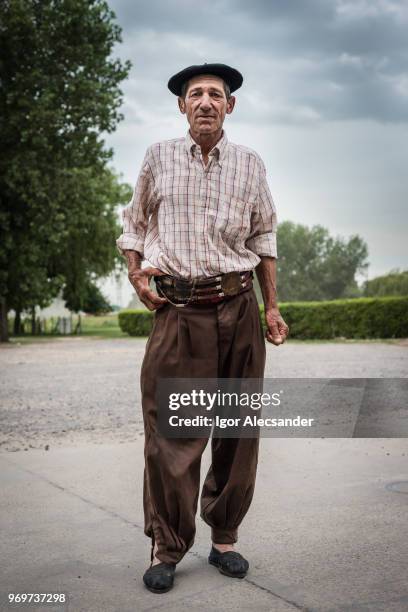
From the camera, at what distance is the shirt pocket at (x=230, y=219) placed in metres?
3.06

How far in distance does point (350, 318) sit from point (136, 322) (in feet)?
39.9

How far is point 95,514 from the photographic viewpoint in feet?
13.0

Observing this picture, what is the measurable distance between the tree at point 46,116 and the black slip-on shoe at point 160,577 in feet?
76.9

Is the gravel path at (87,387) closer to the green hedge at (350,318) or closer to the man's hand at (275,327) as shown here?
Answer: the man's hand at (275,327)

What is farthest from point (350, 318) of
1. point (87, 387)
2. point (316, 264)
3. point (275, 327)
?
point (316, 264)

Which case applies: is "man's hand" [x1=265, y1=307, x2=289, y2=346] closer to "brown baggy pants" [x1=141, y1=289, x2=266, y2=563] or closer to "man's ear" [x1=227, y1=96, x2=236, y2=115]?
"brown baggy pants" [x1=141, y1=289, x2=266, y2=563]

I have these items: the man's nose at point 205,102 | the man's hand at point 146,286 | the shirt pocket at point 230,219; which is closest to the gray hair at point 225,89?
the man's nose at point 205,102

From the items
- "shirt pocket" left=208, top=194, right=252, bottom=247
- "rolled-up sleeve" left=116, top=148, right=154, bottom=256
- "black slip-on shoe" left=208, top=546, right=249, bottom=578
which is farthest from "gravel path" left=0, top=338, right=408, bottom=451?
"shirt pocket" left=208, top=194, right=252, bottom=247

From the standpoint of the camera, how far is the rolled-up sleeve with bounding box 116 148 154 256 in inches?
126

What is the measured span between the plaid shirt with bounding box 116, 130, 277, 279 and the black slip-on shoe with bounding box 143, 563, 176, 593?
123 cm

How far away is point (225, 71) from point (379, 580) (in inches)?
89.3

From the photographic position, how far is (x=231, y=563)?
3.05 m

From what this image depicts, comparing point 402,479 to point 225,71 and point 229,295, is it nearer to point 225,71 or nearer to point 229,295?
point 229,295

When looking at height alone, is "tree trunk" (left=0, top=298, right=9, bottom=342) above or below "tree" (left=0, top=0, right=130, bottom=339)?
below
